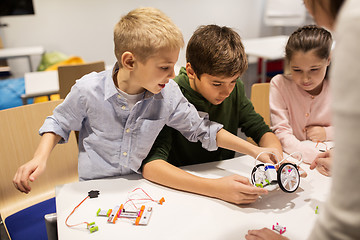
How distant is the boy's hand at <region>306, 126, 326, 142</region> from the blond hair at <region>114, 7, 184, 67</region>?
83cm

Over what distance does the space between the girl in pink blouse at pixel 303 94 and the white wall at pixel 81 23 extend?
329 cm

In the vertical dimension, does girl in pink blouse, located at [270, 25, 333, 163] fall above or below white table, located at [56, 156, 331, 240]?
above

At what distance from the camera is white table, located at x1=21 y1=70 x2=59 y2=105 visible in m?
2.57

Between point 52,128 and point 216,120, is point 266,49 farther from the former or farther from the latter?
point 52,128

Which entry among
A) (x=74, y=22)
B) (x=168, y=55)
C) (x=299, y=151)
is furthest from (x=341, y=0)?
(x=74, y=22)

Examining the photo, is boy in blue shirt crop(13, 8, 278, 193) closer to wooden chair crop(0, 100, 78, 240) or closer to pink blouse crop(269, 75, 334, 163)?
wooden chair crop(0, 100, 78, 240)

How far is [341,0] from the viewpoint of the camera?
439mm

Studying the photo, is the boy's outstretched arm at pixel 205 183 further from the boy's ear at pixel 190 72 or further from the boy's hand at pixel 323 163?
the boy's ear at pixel 190 72

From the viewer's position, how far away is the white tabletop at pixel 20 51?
13.0 feet

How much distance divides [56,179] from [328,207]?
1393mm

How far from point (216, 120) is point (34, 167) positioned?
2.51 ft

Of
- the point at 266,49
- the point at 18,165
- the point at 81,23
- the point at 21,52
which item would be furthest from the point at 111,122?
the point at 81,23

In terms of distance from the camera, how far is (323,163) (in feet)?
3.63

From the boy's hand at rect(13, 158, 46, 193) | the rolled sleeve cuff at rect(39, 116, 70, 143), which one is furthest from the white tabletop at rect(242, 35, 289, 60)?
the boy's hand at rect(13, 158, 46, 193)
